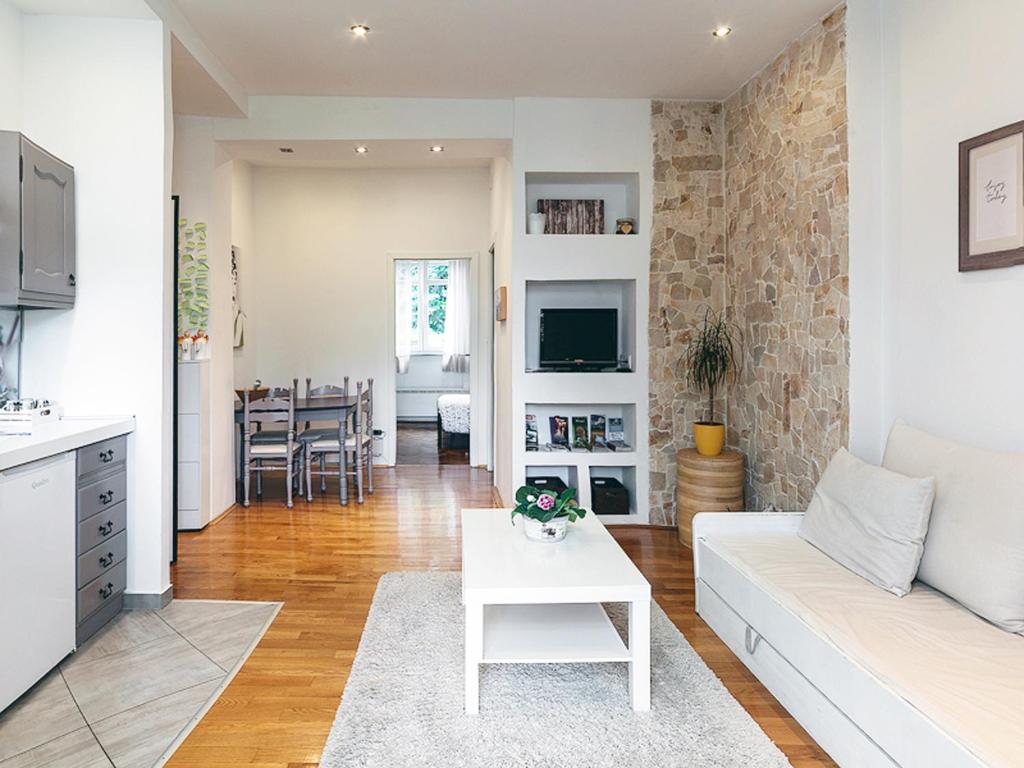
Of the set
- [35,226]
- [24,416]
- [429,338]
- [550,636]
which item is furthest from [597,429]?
[429,338]

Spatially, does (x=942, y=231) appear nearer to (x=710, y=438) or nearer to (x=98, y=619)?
(x=710, y=438)

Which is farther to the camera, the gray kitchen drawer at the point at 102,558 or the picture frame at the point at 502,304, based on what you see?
the picture frame at the point at 502,304

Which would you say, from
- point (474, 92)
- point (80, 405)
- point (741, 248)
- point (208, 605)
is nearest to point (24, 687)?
point (208, 605)

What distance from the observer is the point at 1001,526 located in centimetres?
214

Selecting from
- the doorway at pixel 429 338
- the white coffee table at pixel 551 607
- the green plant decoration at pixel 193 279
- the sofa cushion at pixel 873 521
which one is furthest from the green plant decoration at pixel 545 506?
the doorway at pixel 429 338

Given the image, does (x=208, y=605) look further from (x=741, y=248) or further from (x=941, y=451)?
(x=741, y=248)

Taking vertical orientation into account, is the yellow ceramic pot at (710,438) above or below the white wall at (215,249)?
below

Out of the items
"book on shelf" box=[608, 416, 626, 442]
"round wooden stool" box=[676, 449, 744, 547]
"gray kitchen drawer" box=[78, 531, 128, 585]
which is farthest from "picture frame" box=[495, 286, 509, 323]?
"gray kitchen drawer" box=[78, 531, 128, 585]

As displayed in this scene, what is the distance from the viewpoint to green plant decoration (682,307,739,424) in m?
4.47

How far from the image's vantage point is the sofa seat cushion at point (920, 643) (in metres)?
1.56

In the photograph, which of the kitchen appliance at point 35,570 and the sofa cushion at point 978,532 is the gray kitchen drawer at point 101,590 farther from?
the sofa cushion at point 978,532

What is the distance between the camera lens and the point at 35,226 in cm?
286

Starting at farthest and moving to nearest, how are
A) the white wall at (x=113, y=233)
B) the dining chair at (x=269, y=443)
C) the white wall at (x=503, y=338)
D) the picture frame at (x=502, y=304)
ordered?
the dining chair at (x=269, y=443)
the picture frame at (x=502, y=304)
the white wall at (x=503, y=338)
the white wall at (x=113, y=233)

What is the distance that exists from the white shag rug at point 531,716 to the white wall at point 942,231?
1458 mm
